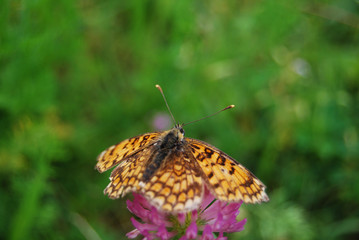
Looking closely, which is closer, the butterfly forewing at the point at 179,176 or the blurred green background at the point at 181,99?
the butterfly forewing at the point at 179,176

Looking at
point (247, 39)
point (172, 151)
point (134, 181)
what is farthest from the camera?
point (247, 39)

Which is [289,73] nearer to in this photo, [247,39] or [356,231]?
[247,39]

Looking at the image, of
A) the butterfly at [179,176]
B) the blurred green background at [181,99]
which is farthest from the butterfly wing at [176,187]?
the blurred green background at [181,99]

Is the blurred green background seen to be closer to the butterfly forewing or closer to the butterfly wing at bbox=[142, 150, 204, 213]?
the butterfly forewing

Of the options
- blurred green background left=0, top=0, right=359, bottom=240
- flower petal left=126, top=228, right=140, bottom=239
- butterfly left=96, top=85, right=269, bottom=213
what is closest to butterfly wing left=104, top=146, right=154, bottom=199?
butterfly left=96, top=85, right=269, bottom=213

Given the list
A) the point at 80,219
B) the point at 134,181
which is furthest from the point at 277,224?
the point at 134,181

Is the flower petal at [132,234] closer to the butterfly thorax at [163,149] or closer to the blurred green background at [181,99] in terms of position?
the butterfly thorax at [163,149]
